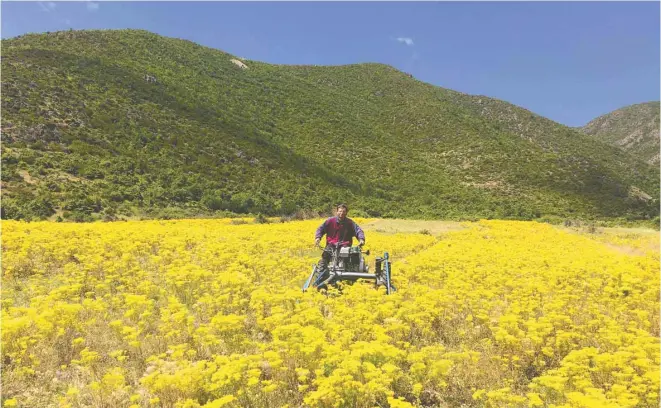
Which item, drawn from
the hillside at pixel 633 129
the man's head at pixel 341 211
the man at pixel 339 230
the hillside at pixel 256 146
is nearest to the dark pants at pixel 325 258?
the man at pixel 339 230

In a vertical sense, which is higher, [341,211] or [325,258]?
[341,211]

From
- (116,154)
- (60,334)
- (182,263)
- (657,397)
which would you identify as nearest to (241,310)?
(60,334)

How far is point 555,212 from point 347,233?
4053cm

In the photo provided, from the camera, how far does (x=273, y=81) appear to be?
75.2 meters

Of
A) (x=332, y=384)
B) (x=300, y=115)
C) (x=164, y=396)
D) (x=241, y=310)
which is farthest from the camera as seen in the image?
(x=300, y=115)

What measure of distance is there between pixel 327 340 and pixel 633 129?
116307 mm

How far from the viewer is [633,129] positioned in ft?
316

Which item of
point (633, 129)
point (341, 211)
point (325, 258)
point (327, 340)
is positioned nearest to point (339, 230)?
point (341, 211)

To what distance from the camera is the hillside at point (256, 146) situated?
29359 millimetres

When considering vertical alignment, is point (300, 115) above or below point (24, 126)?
above

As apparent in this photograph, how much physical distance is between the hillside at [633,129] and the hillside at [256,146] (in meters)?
22.0

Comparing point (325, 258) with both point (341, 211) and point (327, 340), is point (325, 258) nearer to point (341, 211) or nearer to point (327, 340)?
point (341, 211)

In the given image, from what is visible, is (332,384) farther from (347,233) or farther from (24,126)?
(24,126)

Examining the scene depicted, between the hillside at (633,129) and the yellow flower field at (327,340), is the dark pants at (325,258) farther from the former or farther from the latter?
the hillside at (633,129)
